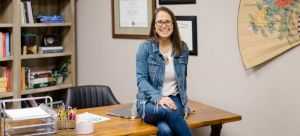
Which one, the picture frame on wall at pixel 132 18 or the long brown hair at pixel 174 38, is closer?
the long brown hair at pixel 174 38

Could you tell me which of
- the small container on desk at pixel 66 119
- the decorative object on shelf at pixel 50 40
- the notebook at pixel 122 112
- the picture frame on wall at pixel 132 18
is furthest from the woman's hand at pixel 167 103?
the decorative object on shelf at pixel 50 40

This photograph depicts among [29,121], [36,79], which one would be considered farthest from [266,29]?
[36,79]

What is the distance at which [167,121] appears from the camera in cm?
257

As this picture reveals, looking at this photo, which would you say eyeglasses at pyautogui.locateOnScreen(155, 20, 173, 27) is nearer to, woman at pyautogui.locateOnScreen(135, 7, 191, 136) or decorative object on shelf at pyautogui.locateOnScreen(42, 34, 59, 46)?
woman at pyautogui.locateOnScreen(135, 7, 191, 136)

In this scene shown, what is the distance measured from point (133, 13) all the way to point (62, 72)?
1159 mm

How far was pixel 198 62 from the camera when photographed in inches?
134

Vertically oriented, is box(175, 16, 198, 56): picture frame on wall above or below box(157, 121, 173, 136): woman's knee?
above

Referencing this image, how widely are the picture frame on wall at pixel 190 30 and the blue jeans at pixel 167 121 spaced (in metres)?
0.90

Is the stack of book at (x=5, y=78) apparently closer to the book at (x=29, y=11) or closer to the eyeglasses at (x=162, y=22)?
the book at (x=29, y=11)

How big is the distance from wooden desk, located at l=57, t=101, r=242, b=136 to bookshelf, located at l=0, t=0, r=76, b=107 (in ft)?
4.49

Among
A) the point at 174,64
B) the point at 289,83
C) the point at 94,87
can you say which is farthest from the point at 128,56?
the point at 289,83

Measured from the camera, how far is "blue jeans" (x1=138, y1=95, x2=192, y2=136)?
8.30 ft

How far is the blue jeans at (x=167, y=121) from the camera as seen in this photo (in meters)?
2.53

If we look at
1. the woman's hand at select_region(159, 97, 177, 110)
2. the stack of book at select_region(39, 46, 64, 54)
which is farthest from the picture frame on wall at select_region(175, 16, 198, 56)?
the stack of book at select_region(39, 46, 64, 54)
